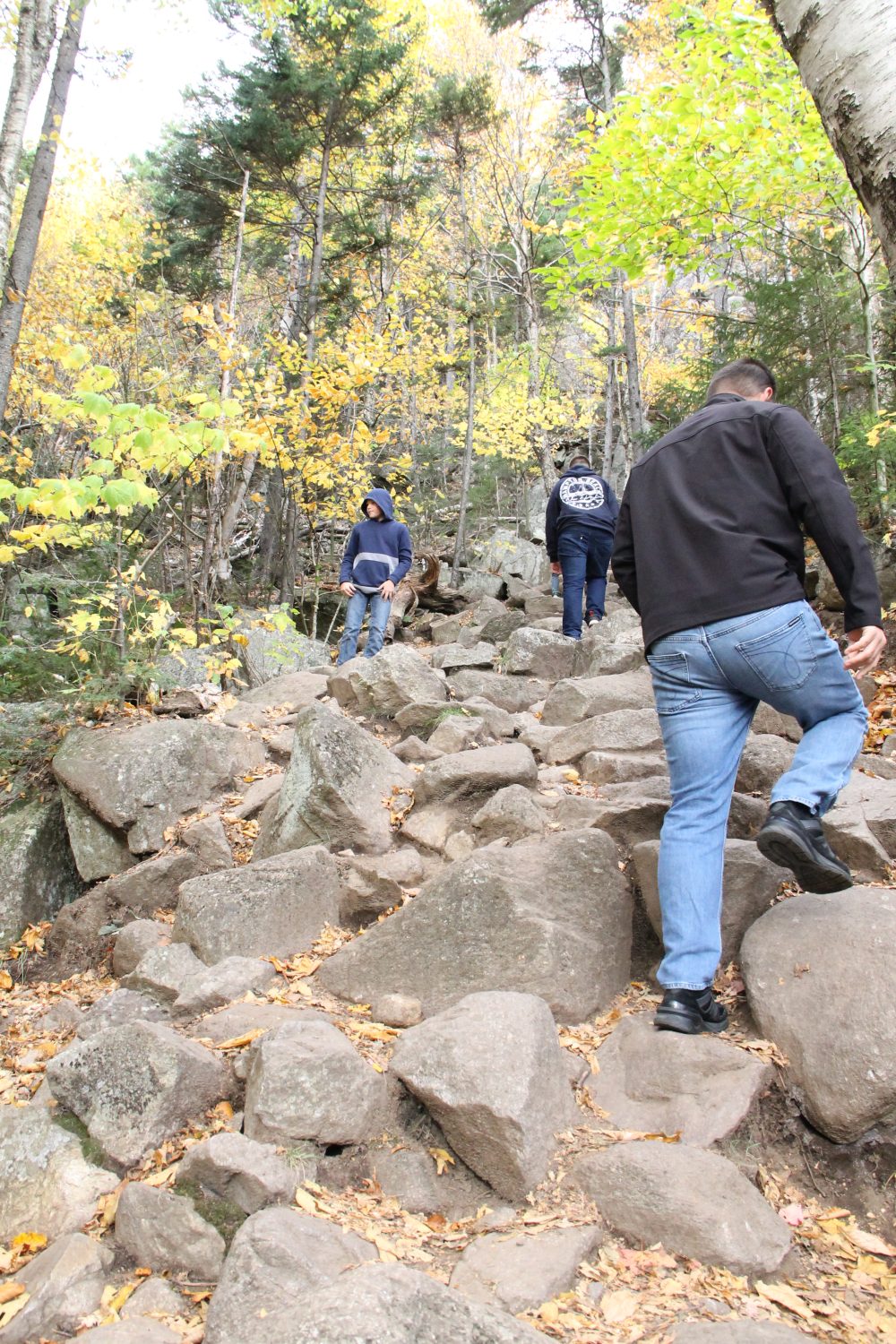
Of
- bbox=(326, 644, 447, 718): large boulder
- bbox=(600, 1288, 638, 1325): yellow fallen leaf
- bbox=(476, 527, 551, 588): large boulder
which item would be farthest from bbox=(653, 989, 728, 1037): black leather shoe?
bbox=(476, 527, 551, 588): large boulder

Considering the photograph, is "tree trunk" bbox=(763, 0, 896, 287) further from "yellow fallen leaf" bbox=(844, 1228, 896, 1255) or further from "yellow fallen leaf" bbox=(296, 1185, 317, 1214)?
"yellow fallen leaf" bbox=(296, 1185, 317, 1214)

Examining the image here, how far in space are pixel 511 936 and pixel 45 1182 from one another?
5.50ft

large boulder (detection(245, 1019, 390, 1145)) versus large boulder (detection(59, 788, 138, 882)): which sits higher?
large boulder (detection(245, 1019, 390, 1145))

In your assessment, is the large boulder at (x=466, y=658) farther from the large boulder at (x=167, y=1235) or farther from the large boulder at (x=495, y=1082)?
the large boulder at (x=167, y=1235)

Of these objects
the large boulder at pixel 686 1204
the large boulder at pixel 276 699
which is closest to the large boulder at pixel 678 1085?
the large boulder at pixel 686 1204

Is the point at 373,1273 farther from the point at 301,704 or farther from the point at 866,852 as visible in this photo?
the point at 301,704

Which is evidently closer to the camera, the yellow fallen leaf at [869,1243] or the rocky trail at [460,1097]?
the rocky trail at [460,1097]

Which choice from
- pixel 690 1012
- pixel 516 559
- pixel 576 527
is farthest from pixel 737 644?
pixel 516 559

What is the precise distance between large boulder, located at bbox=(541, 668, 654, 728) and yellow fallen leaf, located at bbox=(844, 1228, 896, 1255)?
405cm

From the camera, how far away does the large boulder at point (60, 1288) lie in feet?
6.21

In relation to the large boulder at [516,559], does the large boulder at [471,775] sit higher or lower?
lower

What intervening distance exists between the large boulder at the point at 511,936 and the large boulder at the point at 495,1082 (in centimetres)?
38

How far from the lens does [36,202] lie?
7996 millimetres

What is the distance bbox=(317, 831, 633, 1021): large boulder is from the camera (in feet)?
10.2
